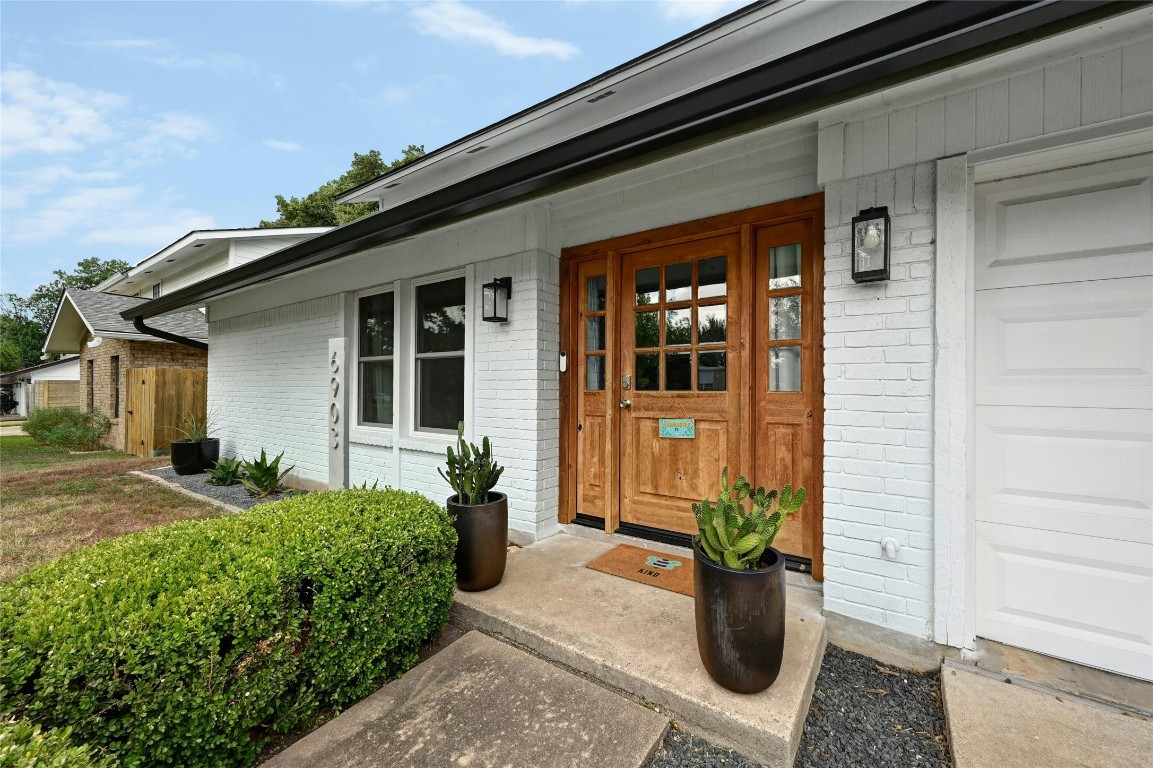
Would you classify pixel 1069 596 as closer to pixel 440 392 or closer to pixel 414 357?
pixel 440 392

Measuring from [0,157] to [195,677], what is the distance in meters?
3.51

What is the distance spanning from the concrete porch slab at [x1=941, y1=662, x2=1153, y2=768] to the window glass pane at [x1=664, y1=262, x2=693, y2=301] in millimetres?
2391

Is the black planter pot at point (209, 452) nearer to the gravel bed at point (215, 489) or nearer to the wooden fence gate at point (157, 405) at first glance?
the gravel bed at point (215, 489)

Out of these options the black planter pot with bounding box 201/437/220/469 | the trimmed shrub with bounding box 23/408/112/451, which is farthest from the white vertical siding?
the trimmed shrub with bounding box 23/408/112/451

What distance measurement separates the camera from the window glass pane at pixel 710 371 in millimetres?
3021

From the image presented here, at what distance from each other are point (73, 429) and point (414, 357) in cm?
1187

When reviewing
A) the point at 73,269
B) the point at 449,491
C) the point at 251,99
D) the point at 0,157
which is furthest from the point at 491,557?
the point at 73,269

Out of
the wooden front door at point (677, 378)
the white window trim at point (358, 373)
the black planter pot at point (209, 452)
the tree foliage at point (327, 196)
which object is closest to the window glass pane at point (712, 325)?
the wooden front door at point (677, 378)

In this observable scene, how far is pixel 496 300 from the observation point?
358 cm

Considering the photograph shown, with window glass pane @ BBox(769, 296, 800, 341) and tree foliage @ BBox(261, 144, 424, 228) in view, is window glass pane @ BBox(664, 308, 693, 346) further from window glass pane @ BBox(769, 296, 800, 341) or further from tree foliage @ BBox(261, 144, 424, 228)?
tree foliage @ BBox(261, 144, 424, 228)

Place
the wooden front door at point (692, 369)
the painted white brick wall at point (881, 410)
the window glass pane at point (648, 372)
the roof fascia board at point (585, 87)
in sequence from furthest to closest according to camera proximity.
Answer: the window glass pane at point (648, 372) < the wooden front door at point (692, 369) < the roof fascia board at point (585, 87) < the painted white brick wall at point (881, 410)

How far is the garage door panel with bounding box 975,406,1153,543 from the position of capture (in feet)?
6.22

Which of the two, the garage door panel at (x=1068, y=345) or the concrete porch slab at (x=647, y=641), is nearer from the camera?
the concrete porch slab at (x=647, y=641)

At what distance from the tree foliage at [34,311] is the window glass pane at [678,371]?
120 feet
